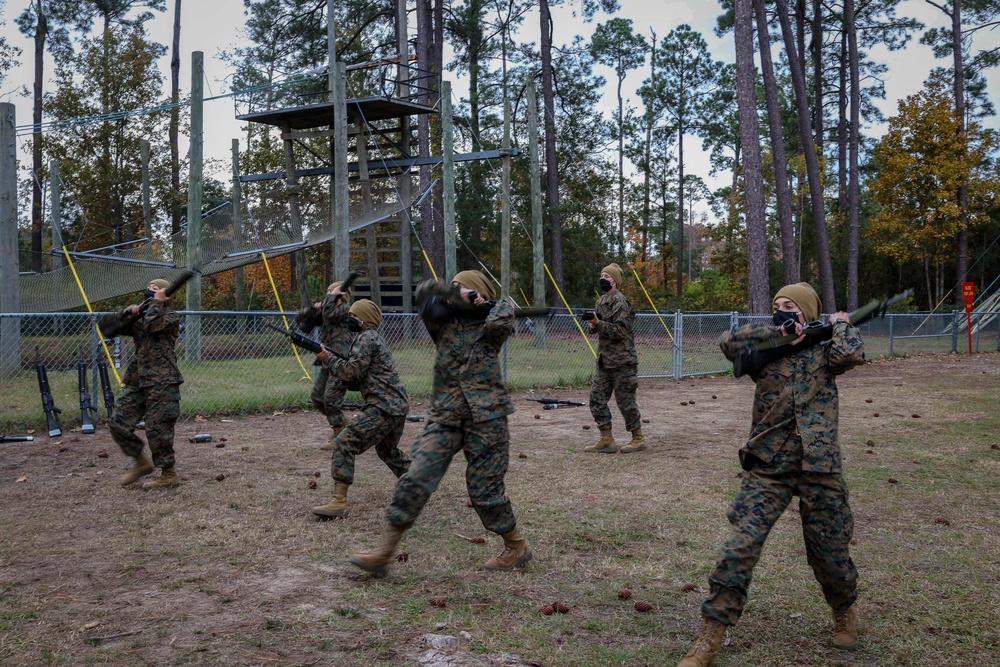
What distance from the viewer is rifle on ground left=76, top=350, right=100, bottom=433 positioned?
10156mm

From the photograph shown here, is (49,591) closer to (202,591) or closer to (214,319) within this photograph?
(202,591)

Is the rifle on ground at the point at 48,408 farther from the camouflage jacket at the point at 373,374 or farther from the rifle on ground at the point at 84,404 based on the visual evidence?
the camouflage jacket at the point at 373,374

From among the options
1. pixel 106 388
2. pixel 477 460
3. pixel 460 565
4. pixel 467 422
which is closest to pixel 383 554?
pixel 460 565

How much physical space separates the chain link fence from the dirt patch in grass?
1697mm

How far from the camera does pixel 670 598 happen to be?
15.6 ft

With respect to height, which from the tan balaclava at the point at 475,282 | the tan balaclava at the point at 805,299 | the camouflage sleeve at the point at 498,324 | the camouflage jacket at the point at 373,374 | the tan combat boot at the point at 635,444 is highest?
the tan balaclava at the point at 475,282

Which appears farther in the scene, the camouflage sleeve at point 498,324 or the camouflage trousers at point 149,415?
the camouflage trousers at point 149,415

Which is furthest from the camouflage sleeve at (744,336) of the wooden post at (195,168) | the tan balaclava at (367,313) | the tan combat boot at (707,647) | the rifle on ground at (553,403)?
the wooden post at (195,168)

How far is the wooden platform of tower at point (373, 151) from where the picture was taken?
814 inches

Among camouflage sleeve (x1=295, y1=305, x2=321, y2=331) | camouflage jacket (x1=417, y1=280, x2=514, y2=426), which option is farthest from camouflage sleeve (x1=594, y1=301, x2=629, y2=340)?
camouflage jacket (x1=417, y1=280, x2=514, y2=426)

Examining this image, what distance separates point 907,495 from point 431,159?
17.2 meters

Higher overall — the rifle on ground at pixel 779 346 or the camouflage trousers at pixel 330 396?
the rifle on ground at pixel 779 346

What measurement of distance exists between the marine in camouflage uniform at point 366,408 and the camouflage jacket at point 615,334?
10.7ft

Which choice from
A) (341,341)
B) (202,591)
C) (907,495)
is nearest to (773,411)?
(202,591)
